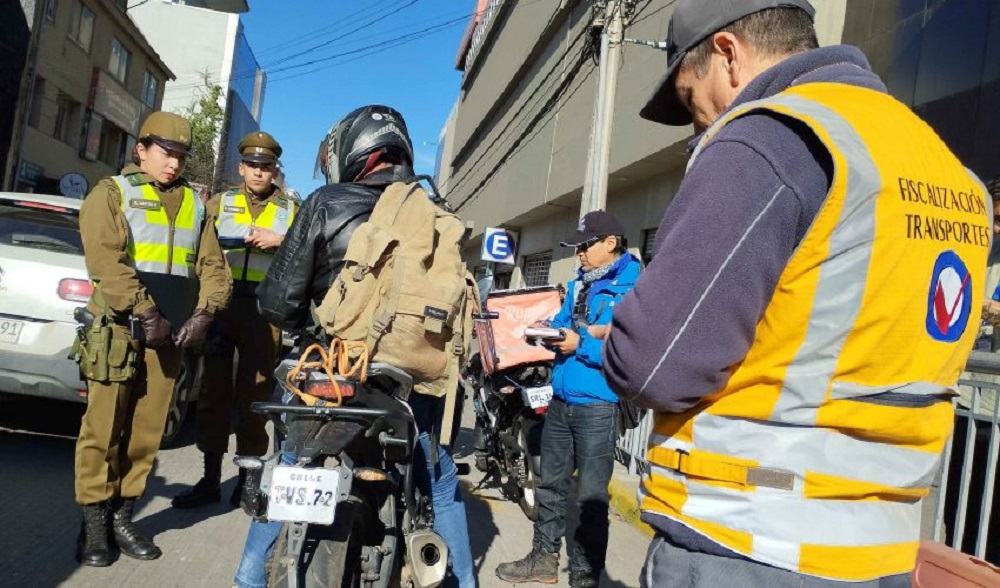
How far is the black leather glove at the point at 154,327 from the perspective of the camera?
3656 millimetres

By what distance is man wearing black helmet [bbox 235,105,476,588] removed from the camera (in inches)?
118

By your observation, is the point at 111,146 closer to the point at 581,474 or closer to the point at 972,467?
the point at 581,474

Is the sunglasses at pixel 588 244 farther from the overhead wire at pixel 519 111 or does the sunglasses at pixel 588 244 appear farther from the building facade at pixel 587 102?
the overhead wire at pixel 519 111

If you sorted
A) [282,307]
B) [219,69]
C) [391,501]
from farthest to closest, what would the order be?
1. [219,69]
2. [282,307]
3. [391,501]

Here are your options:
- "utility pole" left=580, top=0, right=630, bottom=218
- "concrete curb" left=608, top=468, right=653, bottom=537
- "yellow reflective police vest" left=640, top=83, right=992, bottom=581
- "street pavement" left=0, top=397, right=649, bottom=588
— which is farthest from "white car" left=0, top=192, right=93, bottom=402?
"utility pole" left=580, top=0, right=630, bottom=218

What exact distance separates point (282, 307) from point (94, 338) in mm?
1128

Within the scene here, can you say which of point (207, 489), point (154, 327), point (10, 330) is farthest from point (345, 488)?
point (10, 330)

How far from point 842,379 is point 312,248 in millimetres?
2235

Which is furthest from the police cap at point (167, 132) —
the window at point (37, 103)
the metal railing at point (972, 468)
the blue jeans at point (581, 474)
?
the window at point (37, 103)

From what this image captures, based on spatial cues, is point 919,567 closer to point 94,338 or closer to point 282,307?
point 282,307

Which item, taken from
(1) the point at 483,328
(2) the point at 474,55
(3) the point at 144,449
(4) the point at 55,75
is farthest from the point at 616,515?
(2) the point at 474,55

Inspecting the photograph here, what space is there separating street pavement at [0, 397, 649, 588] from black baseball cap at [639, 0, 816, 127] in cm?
316

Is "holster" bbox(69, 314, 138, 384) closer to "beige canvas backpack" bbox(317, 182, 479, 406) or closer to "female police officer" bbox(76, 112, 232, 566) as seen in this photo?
"female police officer" bbox(76, 112, 232, 566)

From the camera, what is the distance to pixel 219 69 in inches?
2117
